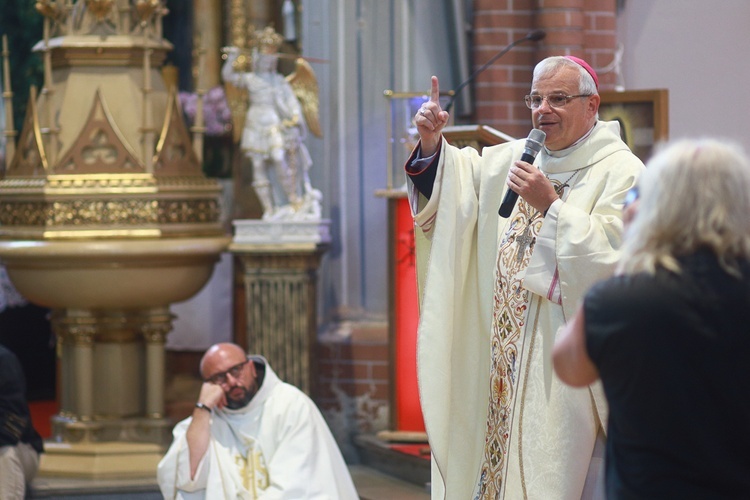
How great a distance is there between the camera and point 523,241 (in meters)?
3.64

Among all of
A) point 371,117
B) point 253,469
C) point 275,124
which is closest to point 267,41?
point 275,124

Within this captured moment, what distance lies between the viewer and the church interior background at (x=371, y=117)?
21.7 feet

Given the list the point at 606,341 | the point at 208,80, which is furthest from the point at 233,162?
the point at 606,341

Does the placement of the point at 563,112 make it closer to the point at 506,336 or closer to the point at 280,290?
the point at 506,336

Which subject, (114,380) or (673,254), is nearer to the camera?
(673,254)

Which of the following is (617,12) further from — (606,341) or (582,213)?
(606,341)

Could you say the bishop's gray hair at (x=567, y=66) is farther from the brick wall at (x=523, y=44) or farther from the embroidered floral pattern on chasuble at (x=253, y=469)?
the brick wall at (x=523, y=44)

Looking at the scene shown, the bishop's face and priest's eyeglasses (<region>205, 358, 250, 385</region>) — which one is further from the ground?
the bishop's face

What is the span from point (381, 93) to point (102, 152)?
1.56 meters

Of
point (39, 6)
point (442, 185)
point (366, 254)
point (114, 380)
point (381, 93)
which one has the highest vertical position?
point (39, 6)

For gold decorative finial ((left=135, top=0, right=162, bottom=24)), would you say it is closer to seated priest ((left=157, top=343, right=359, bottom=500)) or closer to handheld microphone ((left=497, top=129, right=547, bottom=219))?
seated priest ((left=157, top=343, right=359, bottom=500))

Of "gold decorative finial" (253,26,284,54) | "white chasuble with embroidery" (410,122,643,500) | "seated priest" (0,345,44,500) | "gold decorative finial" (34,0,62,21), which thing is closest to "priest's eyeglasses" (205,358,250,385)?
"seated priest" (0,345,44,500)

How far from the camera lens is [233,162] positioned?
294 inches

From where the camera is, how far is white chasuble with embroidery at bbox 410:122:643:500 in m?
3.46
